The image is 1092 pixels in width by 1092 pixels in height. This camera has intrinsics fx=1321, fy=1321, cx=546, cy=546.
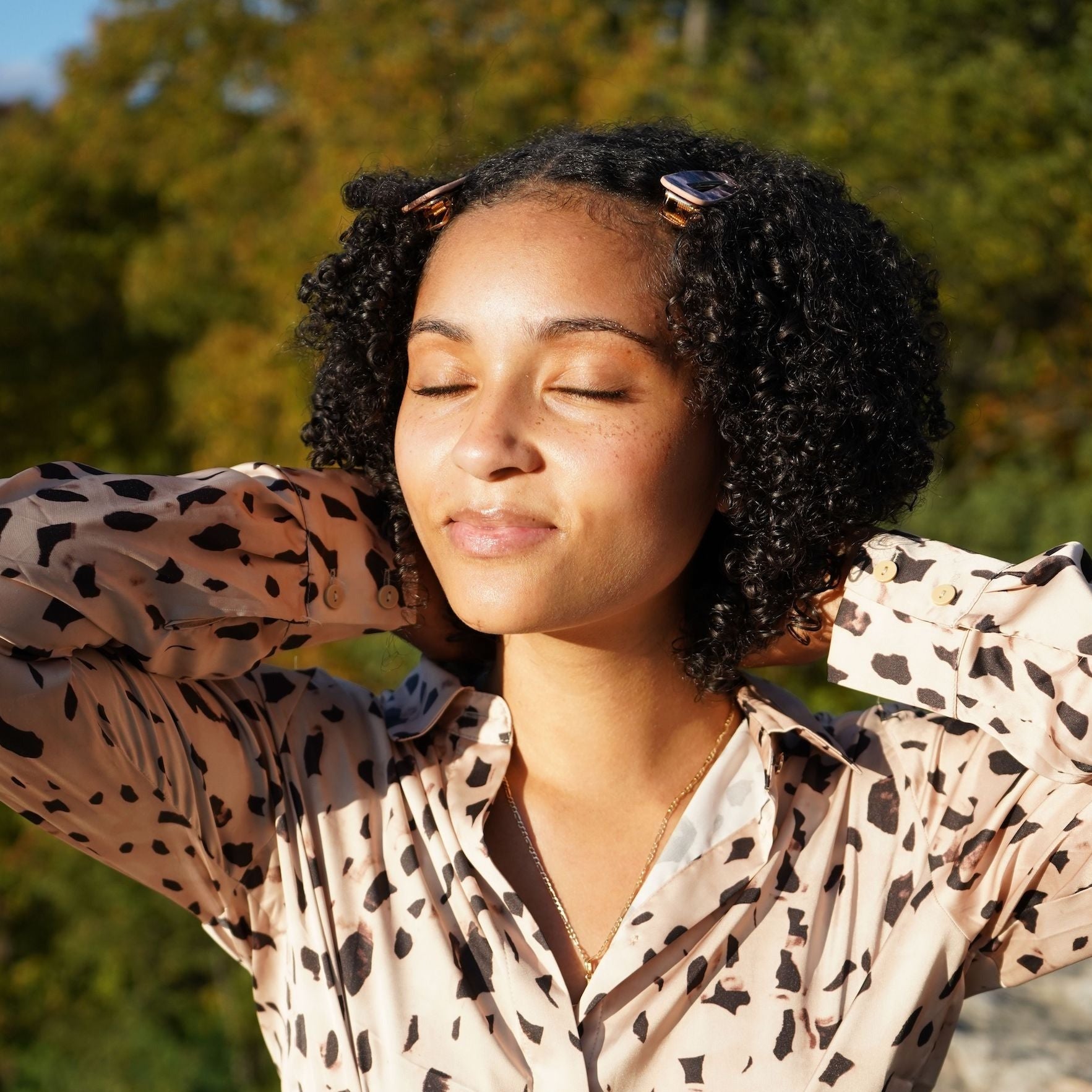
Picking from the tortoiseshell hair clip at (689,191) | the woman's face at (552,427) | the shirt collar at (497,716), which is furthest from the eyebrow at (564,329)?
the shirt collar at (497,716)

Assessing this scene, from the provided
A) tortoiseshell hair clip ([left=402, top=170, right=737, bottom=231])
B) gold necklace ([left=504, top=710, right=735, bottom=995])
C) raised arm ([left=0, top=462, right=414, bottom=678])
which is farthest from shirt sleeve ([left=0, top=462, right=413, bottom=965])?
tortoiseshell hair clip ([left=402, top=170, right=737, bottom=231])

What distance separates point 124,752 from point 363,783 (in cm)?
43

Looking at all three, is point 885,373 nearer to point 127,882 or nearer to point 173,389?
point 127,882

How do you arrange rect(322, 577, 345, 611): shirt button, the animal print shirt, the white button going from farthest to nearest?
the white button
rect(322, 577, 345, 611): shirt button
the animal print shirt

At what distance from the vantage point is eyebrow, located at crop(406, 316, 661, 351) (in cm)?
178

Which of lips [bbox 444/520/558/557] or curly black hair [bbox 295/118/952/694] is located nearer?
lips [bbox 444/520/558/557]

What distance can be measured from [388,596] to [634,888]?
0.58 metres

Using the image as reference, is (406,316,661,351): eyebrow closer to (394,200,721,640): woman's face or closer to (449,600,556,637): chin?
(394,200,721,640): woman's face

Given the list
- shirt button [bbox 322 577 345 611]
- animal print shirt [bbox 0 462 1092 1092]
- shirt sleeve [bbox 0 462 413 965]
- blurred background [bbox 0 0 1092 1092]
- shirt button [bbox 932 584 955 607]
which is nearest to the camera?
shirt sleeve [bbox 0 462 413 965]

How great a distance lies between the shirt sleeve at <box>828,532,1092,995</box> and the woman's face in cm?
33

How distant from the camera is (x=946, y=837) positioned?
6.24 feet

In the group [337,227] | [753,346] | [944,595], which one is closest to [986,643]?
[944,595]

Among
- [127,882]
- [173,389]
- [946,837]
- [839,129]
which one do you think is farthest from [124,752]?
Result: [173,389]

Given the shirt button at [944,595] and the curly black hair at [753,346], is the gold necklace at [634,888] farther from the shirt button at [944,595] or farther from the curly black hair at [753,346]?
the shirt button at [944,595]
